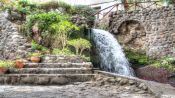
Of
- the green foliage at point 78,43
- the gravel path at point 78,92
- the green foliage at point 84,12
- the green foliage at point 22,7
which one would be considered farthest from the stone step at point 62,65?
the green foliage at point 84,12

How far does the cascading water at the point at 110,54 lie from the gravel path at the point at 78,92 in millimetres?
6241

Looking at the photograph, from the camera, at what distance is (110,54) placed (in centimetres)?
1538

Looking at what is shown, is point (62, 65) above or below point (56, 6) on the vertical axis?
below

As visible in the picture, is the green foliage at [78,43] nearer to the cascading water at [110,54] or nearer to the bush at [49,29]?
the bush at [49,29]

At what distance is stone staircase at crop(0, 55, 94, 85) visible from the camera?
29.1 ft

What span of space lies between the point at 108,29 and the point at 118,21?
645 mm

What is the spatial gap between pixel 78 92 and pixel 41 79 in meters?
1.66

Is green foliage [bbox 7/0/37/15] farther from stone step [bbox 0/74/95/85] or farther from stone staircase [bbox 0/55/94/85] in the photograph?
stone step [bbox 0/74/95/85]

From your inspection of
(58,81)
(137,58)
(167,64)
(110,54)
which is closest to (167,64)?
(167,64)

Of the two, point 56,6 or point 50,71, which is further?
point 56,6

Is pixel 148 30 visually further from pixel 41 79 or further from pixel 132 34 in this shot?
pixel 41 79

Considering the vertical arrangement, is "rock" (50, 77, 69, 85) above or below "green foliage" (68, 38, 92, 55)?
below

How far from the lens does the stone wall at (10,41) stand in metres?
12.5

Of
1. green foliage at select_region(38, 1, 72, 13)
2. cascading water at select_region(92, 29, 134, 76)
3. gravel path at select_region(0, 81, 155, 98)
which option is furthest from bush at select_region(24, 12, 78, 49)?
gravel path at select_region(0, 81, 155, 98)
